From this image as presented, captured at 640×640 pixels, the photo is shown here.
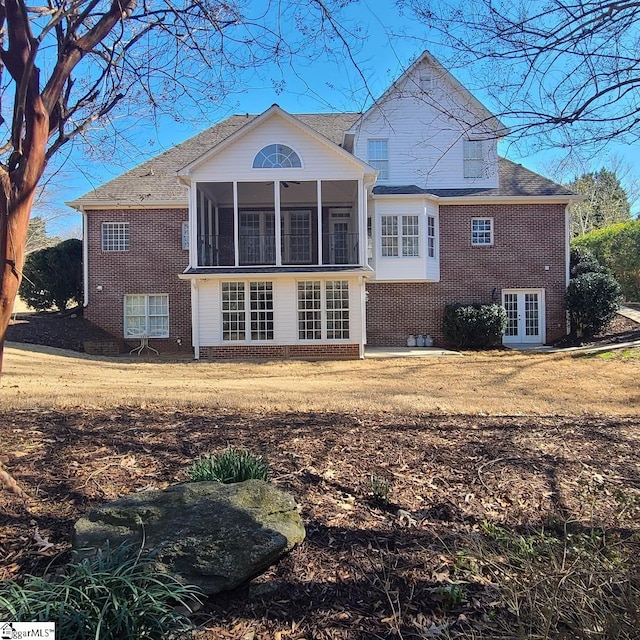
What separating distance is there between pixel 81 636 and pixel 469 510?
2.72m

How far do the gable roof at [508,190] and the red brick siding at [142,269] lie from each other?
25.8 feet

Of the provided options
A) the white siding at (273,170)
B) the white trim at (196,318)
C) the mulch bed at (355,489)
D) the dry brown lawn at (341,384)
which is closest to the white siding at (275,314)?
the white trim at (196,318)

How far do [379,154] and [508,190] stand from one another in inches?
195

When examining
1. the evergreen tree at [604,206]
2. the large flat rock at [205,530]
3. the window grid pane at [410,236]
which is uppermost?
the evergreen tree at [604,206]

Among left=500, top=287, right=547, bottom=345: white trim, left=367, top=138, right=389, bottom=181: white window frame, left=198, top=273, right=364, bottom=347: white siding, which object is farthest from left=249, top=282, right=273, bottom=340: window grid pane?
left=500, top=287, right=547, bottom=345: white trim

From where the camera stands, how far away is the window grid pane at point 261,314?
54.7 ft

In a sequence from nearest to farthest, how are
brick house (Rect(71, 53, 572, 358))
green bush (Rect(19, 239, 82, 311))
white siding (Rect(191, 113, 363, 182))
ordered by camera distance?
white siding (Rect(191, 113, 363, 182))
brick house (Rect(71, 53, 572, 358))
green bush (Rect(19, 239, 82, 311))

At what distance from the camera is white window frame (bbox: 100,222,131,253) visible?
1980 cm

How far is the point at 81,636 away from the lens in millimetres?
2271

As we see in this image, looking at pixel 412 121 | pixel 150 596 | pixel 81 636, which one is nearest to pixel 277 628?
pixel 150 596

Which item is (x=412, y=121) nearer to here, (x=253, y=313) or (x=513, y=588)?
(x=253, y=313)

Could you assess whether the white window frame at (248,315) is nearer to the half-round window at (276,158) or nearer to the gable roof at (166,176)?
the half-round window at (276,158)

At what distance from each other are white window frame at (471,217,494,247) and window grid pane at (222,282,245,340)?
29.0 ft

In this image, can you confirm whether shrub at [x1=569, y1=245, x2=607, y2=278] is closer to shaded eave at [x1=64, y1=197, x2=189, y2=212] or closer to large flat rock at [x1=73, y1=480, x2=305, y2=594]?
shaded eave at [x1=64, y1=197, x2=189, y2=212]
